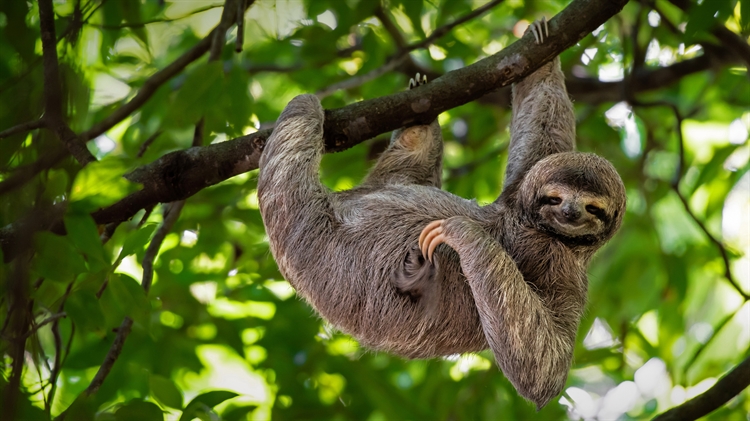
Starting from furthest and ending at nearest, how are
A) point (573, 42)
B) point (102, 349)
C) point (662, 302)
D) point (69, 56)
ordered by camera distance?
1. point (662, 302)
2. point (102, 349)
3. point (573, 42)
4. point (69, 56)

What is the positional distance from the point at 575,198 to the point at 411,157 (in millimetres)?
1982

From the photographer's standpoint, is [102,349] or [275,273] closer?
[102,349]

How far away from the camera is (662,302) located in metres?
10.1

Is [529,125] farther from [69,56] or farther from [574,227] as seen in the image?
[69,56]

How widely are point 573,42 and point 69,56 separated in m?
4.04

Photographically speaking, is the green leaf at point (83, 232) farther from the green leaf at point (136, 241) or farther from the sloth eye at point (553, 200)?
the sloth eye at point (553, 200)

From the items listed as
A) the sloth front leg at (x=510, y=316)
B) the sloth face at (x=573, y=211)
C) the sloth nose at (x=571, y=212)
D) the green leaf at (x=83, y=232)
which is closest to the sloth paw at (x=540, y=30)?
the sloth face at (x=573, y=211)

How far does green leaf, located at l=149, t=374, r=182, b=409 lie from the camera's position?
5949 mm

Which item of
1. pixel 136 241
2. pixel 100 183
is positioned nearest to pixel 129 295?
pixel 136 241

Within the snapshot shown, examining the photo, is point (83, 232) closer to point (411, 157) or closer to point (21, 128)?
point (21, 128)

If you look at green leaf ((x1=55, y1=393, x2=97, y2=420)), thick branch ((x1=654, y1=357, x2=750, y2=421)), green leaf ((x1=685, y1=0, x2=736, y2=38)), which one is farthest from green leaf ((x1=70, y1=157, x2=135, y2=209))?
thick branch ((x1=654, y1=357, x2=750, y2=421))

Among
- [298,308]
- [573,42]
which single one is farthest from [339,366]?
[573,42]

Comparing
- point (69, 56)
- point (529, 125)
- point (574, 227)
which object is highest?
point (69, 56)

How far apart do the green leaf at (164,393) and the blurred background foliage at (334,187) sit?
2 cm
